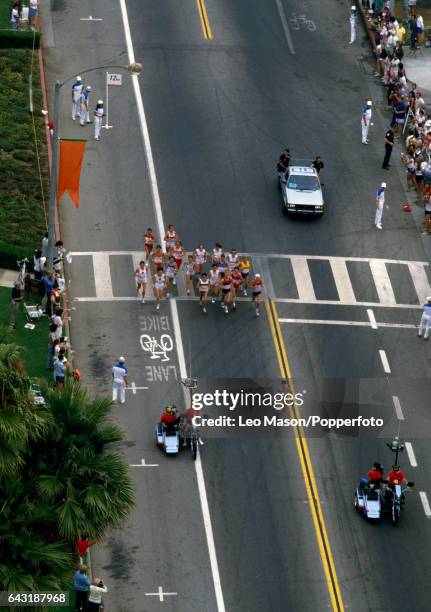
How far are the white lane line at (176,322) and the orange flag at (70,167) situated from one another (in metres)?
5.50

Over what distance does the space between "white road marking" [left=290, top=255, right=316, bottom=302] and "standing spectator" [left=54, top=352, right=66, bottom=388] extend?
35.3 feet

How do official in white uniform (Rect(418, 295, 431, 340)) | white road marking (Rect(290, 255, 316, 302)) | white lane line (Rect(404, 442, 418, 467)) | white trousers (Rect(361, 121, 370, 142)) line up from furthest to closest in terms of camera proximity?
white trousers (Rect(361, 121, 370, 142))
white road marking (Rect(290, 255, 316, 302))
official in white uniform (Rect(418, 295, 431, 340))
white lane line (Rect(404, 442, 418, 467))

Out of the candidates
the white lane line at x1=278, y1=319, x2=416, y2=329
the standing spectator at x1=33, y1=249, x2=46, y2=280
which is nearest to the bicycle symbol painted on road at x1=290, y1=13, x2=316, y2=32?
the white lane line at x1=278, y1=319, x2=416, y2=329

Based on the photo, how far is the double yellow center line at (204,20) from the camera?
77.2 metres

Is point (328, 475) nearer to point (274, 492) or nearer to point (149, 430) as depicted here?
point (274, 492)

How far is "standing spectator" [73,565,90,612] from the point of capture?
4531 centimetres

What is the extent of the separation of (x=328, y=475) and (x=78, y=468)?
12982 mm

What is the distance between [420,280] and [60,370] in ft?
51.6

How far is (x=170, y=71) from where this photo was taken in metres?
74.2

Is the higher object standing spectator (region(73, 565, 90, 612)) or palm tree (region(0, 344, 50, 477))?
palm tree (region(0, 344, 50, 477))

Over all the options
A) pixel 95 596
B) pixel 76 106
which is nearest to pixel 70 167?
pixel 76 106

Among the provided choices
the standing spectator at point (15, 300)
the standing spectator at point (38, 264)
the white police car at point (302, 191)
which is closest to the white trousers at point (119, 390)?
the standing spectator at point (15, 300)

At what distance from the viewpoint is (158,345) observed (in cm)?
5803

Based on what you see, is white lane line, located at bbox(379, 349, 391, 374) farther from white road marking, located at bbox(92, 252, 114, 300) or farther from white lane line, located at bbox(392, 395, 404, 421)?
white road marking, located at bbox(92, 252, 114, 300)
